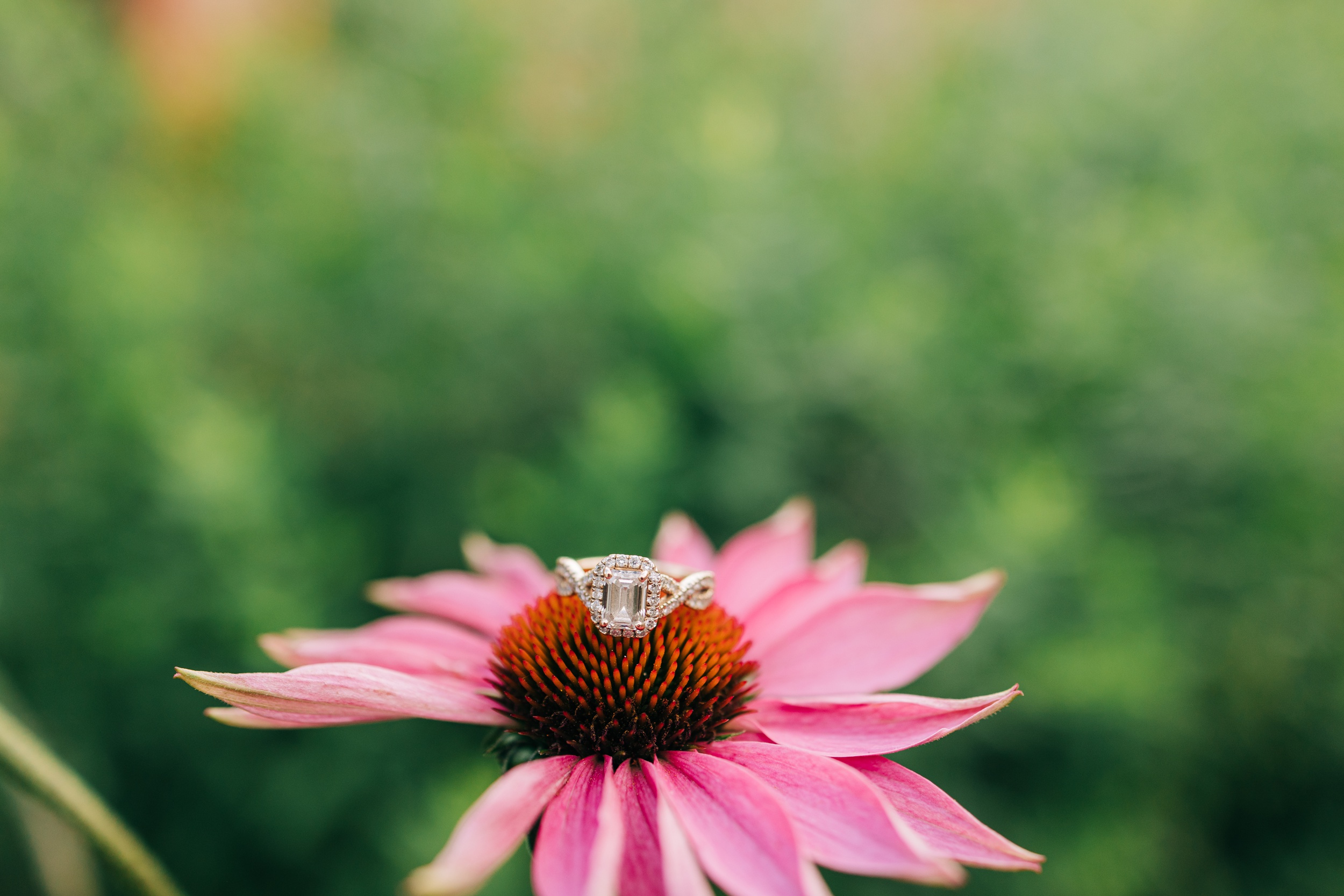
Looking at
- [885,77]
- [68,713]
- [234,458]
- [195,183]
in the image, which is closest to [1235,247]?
[885,77]

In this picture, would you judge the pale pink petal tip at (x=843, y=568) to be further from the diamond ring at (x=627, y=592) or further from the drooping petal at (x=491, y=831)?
the drooping petal at (x=491, y=831)

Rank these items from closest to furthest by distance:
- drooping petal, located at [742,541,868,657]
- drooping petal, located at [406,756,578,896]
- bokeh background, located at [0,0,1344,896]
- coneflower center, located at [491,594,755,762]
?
drooping petal, located at [406,756,578,896], coneflower center, located at [491,594,755,762], drooping petal, located at [742,541,868,657], bokeh background, located at [0,0,1344,896]

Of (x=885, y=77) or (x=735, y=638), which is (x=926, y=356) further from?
(x=885, y=77)

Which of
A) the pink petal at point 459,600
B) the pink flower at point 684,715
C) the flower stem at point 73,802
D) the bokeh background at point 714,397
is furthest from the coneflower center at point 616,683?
the bokeh background at point 714,397

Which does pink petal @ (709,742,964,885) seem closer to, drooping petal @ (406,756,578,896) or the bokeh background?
drooping petal @ (406,756,578,896)

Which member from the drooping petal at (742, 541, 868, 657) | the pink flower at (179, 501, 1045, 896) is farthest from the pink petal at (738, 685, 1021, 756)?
the drooping petal at (742, 541, 868, 657)

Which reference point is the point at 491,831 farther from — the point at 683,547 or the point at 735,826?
the point at 683,547
